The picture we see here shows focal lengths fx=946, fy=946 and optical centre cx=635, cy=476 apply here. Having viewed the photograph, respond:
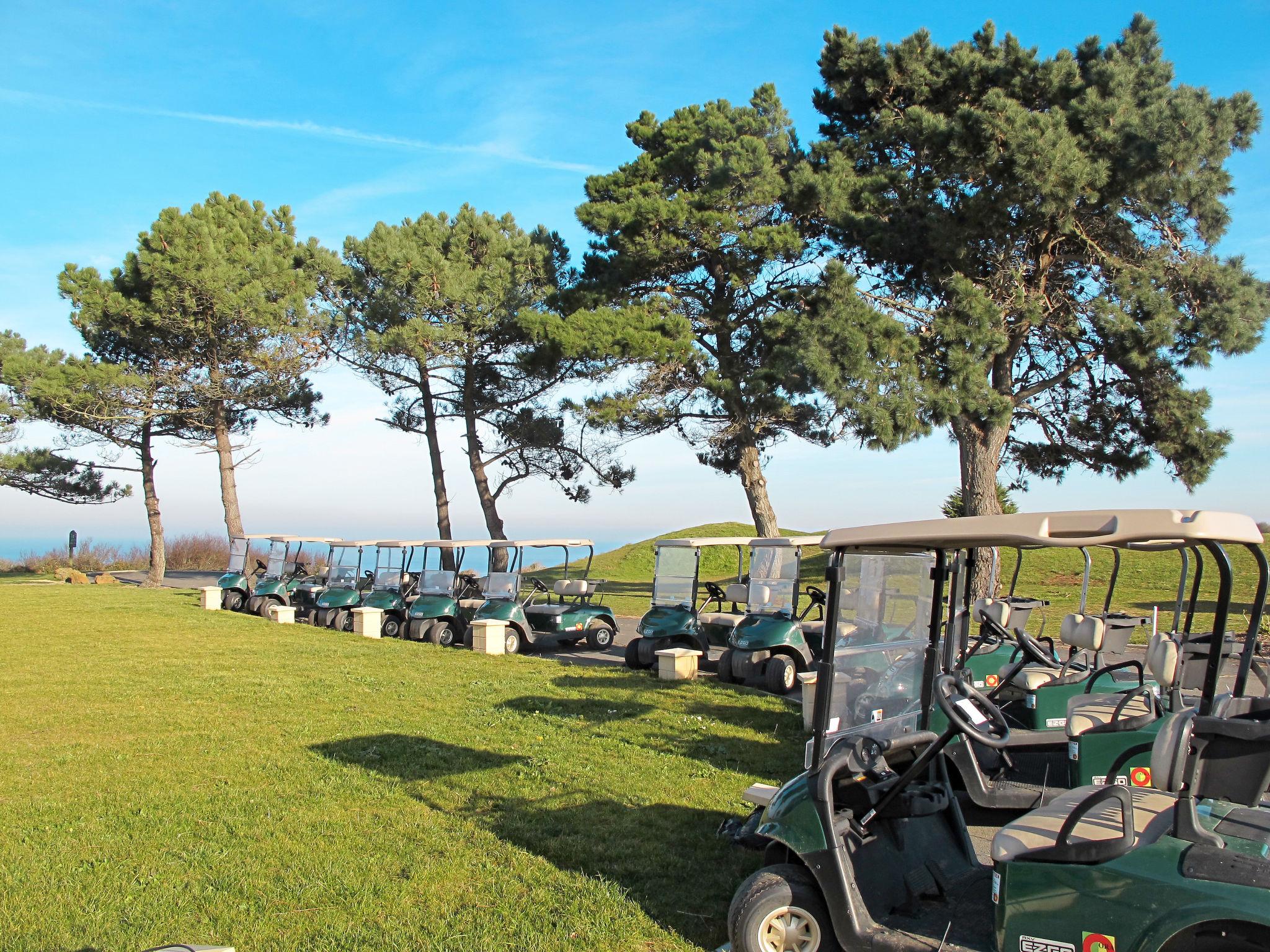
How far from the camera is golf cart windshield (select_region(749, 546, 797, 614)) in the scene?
11055mm

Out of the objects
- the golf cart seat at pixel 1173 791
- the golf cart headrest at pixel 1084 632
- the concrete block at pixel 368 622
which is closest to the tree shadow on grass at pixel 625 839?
the golf cart seat at pixel 1173 791

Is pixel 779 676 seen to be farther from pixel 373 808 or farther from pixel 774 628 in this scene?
pixel 373 808

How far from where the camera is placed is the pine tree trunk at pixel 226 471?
2806 cm

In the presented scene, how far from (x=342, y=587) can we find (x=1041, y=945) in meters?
17.1

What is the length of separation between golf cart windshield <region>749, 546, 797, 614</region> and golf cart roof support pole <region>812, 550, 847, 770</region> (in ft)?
22.8

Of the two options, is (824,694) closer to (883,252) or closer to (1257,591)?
(1257,591)

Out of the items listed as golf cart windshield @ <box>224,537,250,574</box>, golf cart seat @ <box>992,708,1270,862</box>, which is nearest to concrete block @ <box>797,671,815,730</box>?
golf cart seat @ <box>992,708,1270,862</box>

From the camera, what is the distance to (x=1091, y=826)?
2.87 metres

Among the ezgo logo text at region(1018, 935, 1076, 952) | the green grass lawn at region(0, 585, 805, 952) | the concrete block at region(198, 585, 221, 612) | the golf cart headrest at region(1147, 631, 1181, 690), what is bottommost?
the concrete block at region(198, 585, 221, 612)

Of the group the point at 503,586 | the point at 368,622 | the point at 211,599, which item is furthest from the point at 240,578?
the point at 503,586

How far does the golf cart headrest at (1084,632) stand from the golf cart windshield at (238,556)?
60.5 feet

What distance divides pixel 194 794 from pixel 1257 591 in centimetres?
587

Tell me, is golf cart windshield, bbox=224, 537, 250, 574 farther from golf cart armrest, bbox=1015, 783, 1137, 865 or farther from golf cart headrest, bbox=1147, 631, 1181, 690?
golf cart armrest, bbox=1015, 783, 1137, 865

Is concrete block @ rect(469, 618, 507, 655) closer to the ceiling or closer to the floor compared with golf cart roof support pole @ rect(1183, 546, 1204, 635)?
closer to the floor
